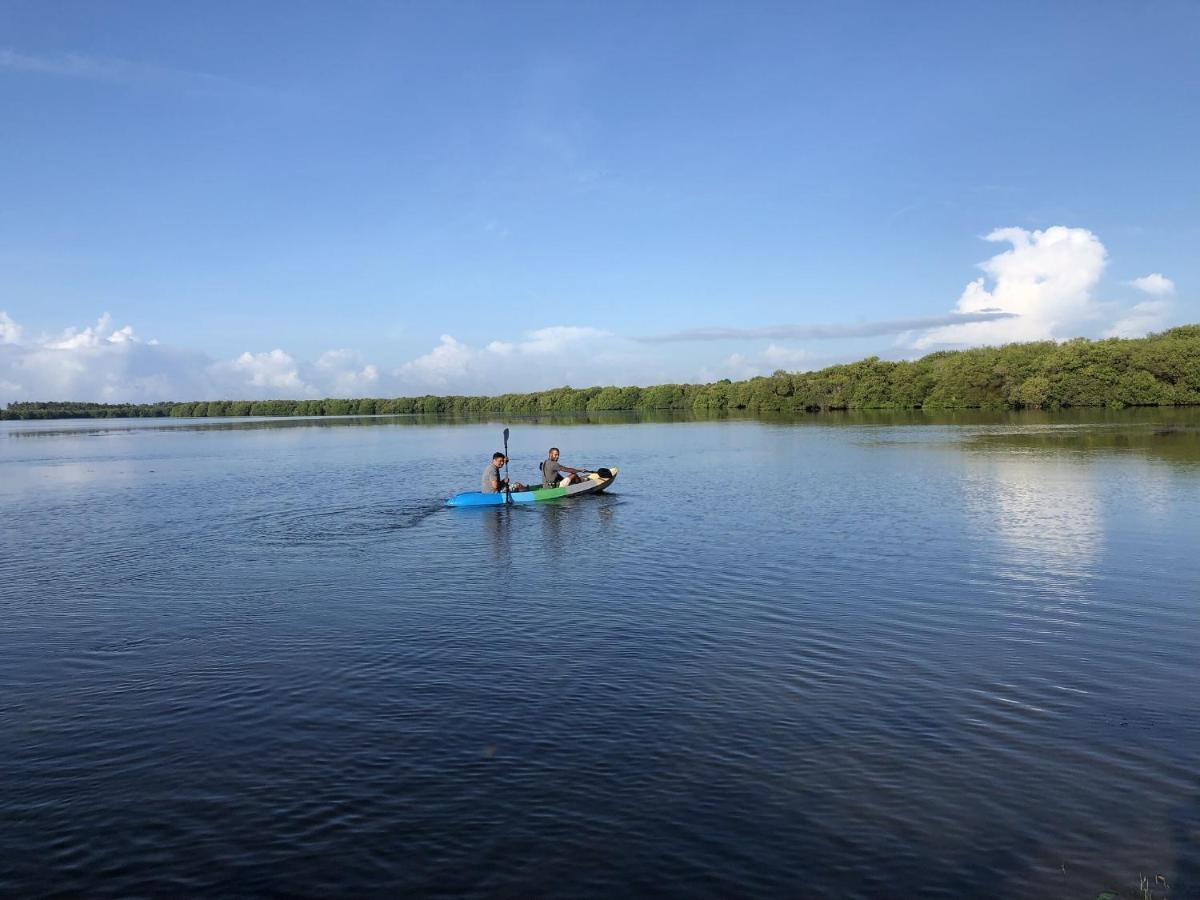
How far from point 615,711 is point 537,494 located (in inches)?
778

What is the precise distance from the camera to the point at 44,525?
27094mm

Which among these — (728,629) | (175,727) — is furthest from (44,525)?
(728,629)

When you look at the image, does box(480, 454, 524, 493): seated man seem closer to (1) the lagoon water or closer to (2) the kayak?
(2) the kayak

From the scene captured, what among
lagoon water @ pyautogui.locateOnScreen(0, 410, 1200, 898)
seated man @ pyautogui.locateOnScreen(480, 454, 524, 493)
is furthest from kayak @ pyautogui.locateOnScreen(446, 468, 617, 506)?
lagoon water @ pyautogui.locateOnScreen(0, 410, 1200, 898)

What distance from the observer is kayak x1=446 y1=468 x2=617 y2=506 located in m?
28.7

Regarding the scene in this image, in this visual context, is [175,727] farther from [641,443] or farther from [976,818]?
[641,443]

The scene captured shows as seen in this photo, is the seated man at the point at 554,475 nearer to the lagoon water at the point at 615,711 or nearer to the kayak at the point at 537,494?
the kayak at the point at 537,494

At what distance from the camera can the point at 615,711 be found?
9820 mm

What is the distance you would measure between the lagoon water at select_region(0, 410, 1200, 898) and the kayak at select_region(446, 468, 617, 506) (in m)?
5.10

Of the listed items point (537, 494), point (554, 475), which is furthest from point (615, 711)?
point (554, 475)

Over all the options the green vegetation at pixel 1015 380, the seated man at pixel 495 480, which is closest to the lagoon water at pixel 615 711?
the seated man at pixel 495 480

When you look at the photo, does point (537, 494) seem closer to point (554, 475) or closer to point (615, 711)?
point (554, 475)

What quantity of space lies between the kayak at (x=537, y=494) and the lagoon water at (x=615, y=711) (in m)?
5.10

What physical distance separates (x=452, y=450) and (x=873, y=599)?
5188cm
